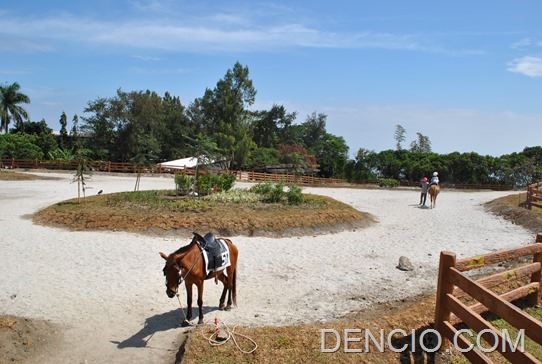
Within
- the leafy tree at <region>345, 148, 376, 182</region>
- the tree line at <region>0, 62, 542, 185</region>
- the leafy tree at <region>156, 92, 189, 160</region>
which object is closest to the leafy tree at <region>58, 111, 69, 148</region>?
the tree line at <region>0, 62, 542, 185</region>

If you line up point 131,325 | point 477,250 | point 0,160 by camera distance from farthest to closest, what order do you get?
point 0,160 < point 477,250 < point 131,325

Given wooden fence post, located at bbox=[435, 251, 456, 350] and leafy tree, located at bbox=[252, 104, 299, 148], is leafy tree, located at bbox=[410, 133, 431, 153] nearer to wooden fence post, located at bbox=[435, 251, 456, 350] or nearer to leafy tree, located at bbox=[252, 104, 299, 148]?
leafy tree, located at bbox=[252, 104, 299, 148]

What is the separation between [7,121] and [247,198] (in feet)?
167

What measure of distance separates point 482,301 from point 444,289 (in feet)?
2.57

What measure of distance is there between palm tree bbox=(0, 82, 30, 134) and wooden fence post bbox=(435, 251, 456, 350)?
6161 cm

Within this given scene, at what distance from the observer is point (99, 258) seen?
10.5 m

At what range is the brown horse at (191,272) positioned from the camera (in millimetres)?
5832

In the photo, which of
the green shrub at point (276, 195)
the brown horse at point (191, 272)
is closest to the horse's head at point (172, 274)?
the brown horse at point (191, 272)

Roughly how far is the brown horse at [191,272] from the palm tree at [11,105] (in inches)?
2307

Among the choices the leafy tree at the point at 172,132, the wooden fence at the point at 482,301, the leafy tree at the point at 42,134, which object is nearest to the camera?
the wooden fence at the point at 482,301

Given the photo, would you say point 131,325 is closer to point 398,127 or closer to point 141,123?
point 141,123

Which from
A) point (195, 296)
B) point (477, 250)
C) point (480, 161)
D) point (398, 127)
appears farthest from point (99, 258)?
point (398, 127)

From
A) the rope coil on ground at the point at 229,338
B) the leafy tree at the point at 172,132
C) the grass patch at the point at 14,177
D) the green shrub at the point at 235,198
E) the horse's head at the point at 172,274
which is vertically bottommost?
the rope coil on ground at the point at 229,338

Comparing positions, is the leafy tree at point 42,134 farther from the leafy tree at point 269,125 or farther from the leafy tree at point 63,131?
the leafy tree at point 269,125
